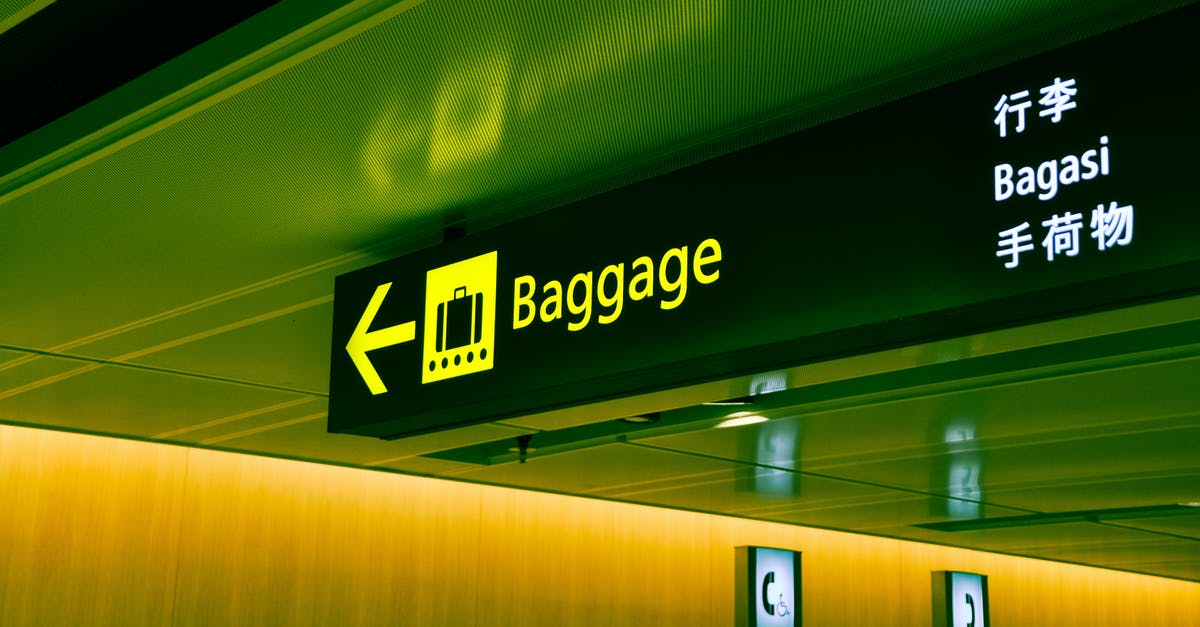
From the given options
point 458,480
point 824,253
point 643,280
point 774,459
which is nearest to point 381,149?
point 643,280

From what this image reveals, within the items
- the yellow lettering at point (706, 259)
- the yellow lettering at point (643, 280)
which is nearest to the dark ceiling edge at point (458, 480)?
the yellow lettering at point (643, 280)

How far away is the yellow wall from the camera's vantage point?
9.23m

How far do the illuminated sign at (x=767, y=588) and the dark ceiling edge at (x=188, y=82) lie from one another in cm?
844

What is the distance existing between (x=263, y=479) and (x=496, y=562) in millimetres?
2265

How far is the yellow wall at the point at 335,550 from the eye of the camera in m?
9.23

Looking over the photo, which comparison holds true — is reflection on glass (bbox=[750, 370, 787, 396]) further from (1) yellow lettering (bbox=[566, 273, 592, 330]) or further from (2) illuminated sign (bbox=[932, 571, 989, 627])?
(2) illuminated sign (bbox=[932, 571, 989, 627])

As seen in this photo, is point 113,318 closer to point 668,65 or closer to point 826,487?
point 668,65

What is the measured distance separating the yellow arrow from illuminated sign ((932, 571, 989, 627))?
1043 cm

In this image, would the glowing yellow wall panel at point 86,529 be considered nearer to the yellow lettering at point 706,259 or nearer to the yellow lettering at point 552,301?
the yellow lettering at point 552,301

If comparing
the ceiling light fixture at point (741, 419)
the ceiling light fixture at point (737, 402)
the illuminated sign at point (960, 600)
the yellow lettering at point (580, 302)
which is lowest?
the illuminated sign at point (960, 600)

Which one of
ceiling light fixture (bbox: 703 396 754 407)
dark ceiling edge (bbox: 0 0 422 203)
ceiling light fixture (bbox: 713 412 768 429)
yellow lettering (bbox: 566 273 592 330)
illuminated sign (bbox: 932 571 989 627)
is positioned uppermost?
dark ceiling edge (bbox: 0 0 422 203)

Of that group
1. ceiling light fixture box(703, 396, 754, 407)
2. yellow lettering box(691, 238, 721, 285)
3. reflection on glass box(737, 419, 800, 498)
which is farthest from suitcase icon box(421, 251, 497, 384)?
reflection on glass box(737, 419, 800, 498)

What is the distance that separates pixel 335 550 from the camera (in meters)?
10.5

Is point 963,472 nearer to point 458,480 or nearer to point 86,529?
point 458,480
